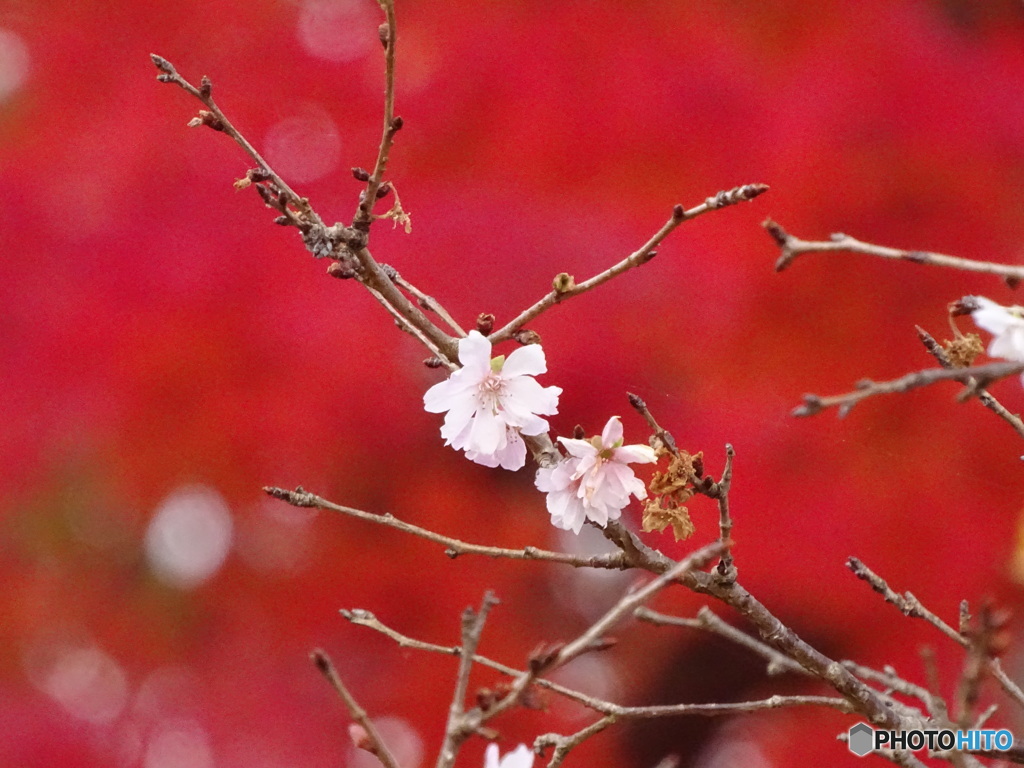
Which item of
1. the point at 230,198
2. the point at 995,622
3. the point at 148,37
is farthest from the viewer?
the point at 148,37

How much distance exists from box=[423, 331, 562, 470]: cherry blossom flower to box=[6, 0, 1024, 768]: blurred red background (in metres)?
1.56

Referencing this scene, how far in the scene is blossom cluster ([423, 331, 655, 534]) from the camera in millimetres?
985

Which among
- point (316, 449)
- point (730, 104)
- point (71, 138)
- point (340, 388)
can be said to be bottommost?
point (316, 449)

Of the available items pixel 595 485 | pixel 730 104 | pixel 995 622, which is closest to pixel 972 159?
pixel 730 104

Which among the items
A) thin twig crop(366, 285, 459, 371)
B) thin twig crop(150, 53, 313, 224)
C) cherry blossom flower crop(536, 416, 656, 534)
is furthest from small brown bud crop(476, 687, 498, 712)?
thin twig crop(150, 53, 313, 224)

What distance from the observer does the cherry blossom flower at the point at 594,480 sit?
983 mm

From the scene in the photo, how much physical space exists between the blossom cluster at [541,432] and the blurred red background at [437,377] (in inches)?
60.8

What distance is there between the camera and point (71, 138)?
3.21m

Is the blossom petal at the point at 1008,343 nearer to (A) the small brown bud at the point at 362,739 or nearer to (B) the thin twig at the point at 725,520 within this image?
(B) the thin twig at the point at 725,520

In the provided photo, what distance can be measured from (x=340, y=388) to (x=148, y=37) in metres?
1.84

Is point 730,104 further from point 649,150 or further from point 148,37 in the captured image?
point 148,37

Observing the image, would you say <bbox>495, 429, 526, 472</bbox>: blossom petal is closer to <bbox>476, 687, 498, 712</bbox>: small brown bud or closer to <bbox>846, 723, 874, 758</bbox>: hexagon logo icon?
<bbox>476, 687, 498, 712</bbox>: small brown bud

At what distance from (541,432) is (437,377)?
1.55 m

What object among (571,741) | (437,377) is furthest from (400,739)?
(571,741)
